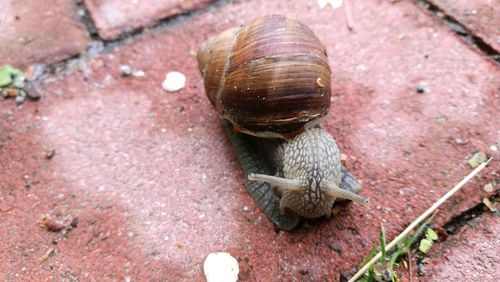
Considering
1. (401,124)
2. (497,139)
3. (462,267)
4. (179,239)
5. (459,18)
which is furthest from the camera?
(459,18)

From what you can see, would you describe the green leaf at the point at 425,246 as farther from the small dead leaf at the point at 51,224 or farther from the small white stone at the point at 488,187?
the small dead leaf at the point at 51,224

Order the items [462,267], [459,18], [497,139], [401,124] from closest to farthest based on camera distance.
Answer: [462,267]
[497,139]
[401,124]
[459,18]

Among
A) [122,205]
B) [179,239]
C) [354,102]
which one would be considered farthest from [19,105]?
[354,102]

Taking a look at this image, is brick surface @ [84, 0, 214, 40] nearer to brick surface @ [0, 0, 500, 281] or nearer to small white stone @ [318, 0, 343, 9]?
brick surface @ [0, 0, 500, 281]

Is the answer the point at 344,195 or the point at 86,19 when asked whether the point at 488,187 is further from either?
the point at 86,19

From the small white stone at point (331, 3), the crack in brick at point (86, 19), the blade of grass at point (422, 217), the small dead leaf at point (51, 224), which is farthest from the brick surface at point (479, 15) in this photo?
the small dead leaf at point (51, 224)

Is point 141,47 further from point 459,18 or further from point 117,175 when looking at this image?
point 459,18

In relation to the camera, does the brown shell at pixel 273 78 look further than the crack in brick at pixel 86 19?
No
